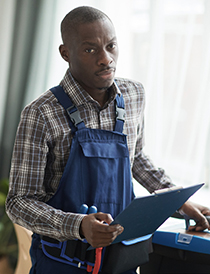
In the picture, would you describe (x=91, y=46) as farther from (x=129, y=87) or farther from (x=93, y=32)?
(x=129, y=87)

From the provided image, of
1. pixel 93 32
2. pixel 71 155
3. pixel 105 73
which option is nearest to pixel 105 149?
pixel 71 155

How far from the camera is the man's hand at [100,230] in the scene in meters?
0.79

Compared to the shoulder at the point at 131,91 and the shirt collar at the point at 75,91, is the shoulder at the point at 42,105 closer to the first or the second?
the shirt collar at the point at 75,91

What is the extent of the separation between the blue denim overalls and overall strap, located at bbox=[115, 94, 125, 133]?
60 millimetres

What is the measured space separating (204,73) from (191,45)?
0.51ft

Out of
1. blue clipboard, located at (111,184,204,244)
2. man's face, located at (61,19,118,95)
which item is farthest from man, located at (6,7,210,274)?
blue clipboard, located at (111,184,204,244)

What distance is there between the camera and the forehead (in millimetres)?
942

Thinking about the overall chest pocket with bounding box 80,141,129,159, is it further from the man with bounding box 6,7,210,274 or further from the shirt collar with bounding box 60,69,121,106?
the shirt collar with bounding box 60,69,121,106

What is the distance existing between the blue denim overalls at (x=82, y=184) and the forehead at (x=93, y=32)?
0.16 m

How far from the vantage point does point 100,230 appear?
791 mm

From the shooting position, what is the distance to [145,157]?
1.23 m

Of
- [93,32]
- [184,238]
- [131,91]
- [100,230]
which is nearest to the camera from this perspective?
[100,230]

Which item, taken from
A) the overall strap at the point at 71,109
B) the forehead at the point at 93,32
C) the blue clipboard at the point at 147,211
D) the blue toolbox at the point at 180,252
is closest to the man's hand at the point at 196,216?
the blue toolbox at the point at 180,252

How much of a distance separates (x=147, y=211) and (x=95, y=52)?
446 millimetres
